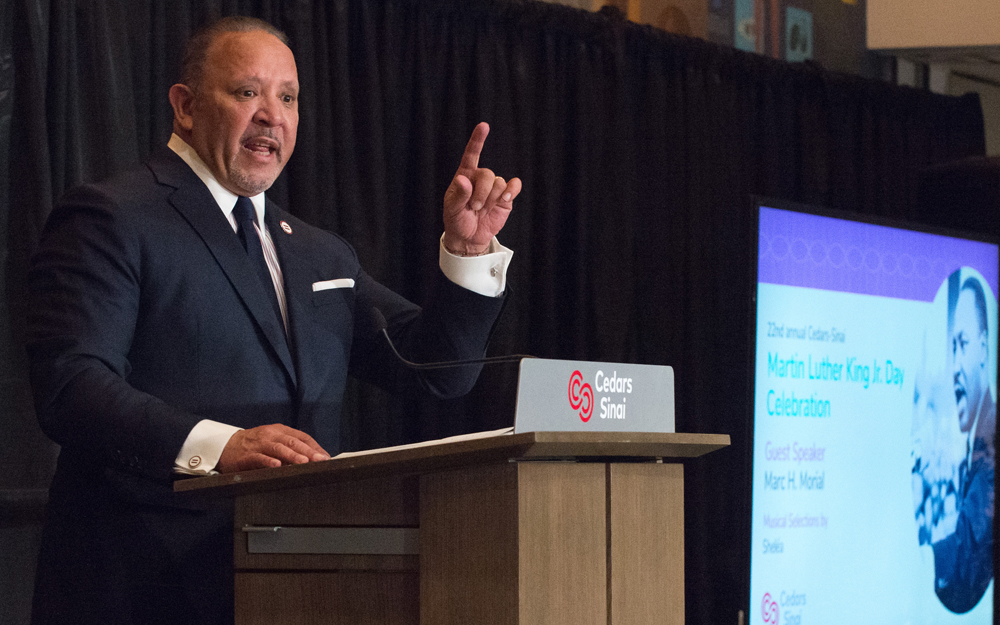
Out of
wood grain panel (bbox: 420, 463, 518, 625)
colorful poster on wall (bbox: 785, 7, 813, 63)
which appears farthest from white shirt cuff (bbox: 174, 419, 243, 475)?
colorful poster on wall (bbox: 785, 7, 813, 63)

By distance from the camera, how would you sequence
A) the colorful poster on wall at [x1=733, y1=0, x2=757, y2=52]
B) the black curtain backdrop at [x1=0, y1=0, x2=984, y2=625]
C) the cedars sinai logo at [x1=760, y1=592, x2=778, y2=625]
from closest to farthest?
the black curtain backdrop at [x1=0, y1=0, x2=984, y2=625]
the cedars sinai logo at [x1=760, y1=592, x2=778, y2=625]
the colorful poster on wall at [x1=733, y1=0, x2=757, y2=52]

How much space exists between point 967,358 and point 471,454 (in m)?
2.84

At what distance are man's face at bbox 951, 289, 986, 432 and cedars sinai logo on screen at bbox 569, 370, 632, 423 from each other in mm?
2574

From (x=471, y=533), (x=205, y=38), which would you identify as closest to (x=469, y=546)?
(x=471, y=533)

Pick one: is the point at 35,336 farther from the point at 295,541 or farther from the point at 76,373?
the point at 295,541

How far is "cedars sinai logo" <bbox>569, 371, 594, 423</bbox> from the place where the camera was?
4.22ft

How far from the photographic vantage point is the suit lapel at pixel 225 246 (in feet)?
6.15

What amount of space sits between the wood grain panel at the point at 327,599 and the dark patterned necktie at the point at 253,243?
62 centimetres

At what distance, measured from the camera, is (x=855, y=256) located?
3.35 meters

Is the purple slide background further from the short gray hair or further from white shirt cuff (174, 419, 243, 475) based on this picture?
white shirt cuff (174, 419, 243, 475)

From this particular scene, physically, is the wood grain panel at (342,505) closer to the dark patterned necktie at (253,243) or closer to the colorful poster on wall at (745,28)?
the dark patterned necktie at (253,243)

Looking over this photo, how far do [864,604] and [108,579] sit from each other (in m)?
2.30

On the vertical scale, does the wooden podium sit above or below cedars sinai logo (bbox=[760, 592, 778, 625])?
above

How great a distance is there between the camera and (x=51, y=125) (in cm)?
269
